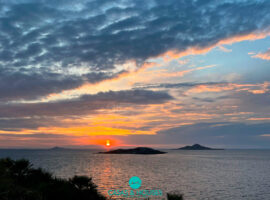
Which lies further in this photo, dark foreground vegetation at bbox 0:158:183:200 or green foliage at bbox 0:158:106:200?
green foliage at bbox 0:158:106:200

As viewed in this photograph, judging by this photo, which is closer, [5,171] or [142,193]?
[5,171]

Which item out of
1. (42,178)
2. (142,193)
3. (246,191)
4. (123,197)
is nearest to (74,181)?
(42,178)

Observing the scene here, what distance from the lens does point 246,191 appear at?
5088 centimetres

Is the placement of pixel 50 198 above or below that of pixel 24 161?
below

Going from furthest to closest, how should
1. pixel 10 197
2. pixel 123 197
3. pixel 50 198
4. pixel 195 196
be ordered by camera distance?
pixel 195 196, pixel 123 197, pixel 50 198, pixel 10 197

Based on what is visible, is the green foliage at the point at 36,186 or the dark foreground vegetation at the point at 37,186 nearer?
the dark foreground vegetation at the point at 37,186

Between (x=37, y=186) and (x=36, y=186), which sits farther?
(x=36, y=186)

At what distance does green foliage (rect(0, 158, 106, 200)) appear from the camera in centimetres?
1923

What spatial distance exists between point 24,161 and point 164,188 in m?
32.9

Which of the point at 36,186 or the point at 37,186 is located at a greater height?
the point at 37,186

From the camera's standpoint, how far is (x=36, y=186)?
25.9m

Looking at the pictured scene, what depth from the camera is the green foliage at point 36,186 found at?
63.1 feet

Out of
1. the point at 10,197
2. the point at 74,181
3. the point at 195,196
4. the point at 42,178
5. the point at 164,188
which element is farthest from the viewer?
the point at 164,188

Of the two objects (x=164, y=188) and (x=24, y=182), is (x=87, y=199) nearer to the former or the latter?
(x=24, y=182)
